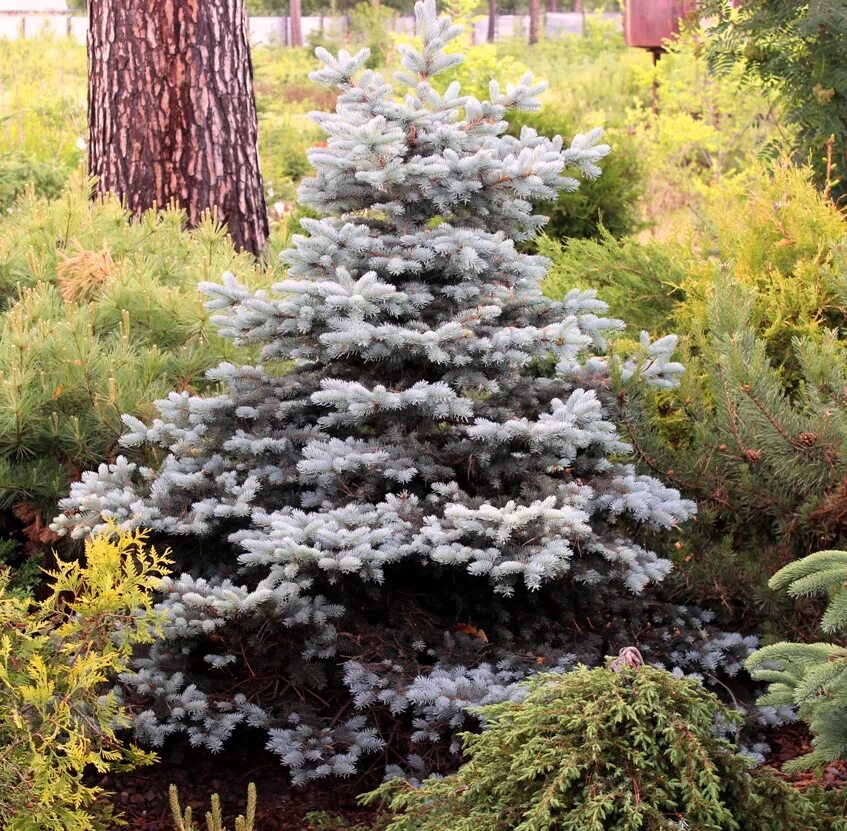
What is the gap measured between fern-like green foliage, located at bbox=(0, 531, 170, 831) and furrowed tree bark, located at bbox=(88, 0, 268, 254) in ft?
12.8

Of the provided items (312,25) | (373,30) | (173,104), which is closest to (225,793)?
(173,104)

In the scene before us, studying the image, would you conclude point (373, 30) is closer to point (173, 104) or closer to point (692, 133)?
point (692, 133)

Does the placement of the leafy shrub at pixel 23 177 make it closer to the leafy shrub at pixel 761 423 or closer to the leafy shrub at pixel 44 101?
the leafy shrub at pixel 44 101

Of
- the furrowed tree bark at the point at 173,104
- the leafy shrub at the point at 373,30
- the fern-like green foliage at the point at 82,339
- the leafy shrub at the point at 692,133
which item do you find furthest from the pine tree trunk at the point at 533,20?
the fern-like green foliage at the point at 82,339

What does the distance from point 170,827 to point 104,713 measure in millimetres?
690

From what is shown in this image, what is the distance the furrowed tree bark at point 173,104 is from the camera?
601 cm

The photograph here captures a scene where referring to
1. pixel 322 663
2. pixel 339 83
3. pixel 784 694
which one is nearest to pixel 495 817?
pixel 784 694

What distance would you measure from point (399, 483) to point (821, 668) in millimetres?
1464

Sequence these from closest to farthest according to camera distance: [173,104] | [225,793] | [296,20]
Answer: [225,793] < [173,104] < [296,20]

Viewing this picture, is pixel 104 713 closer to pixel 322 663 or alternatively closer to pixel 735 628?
pixel 322 663

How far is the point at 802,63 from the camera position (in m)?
6.11

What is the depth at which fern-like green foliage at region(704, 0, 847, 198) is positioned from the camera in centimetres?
591

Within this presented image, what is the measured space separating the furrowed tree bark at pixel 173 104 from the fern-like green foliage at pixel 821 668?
4.47 m

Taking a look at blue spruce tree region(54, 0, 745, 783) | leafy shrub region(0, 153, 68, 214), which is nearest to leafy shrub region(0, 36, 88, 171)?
leafy shrub region(0, 153, 68, 214)
